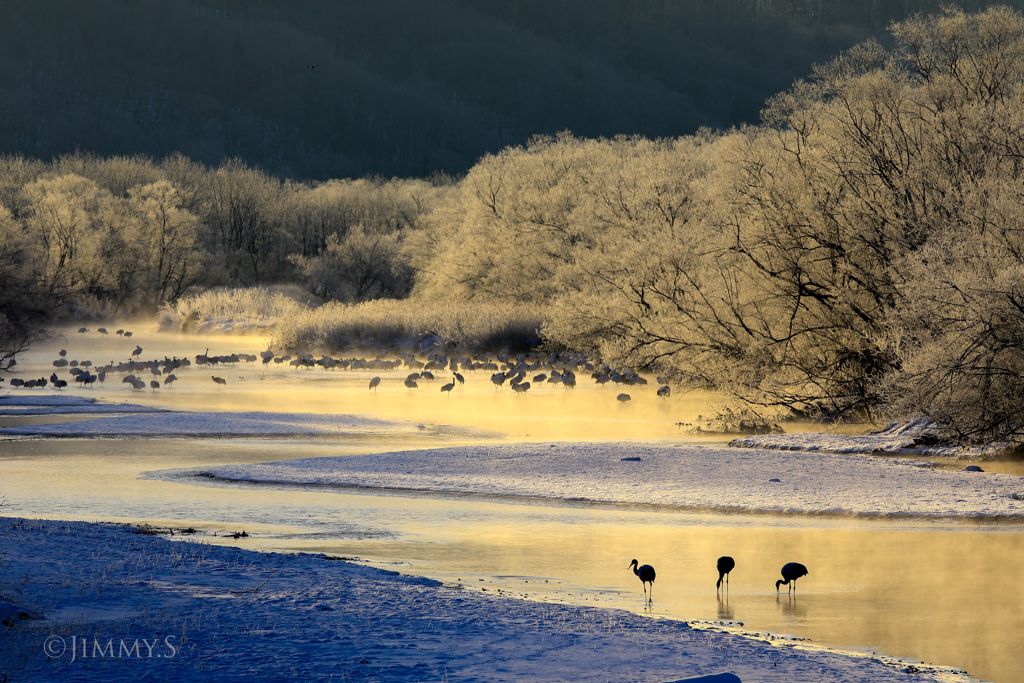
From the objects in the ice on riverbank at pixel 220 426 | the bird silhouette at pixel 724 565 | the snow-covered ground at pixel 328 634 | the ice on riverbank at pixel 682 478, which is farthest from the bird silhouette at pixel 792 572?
the ice on riverbank at pixel 220 426

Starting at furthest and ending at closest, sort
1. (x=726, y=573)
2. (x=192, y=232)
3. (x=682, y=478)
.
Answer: (x=192, y=232), (x=682, y=478), (x=726, y=573)

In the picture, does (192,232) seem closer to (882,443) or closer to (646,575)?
(882,443)

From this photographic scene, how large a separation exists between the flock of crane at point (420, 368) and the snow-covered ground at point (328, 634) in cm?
1746

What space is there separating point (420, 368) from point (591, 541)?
26.0 metres

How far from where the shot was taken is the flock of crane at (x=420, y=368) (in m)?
29.9

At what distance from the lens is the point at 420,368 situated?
37.2 meters

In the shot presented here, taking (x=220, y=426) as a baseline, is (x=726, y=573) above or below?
below

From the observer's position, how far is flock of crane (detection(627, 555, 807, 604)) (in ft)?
29.6

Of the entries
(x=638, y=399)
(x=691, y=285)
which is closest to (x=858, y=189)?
(x=691, y=285)

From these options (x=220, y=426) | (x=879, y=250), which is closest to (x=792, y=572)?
(x=879, y=250)

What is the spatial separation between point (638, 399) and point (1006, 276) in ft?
40.1

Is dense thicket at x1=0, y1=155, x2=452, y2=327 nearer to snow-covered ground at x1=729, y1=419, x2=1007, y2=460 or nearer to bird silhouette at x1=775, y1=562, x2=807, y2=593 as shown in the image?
Answer: snow-covered ground at x1=729, y1=419, x2=1007, y2=460

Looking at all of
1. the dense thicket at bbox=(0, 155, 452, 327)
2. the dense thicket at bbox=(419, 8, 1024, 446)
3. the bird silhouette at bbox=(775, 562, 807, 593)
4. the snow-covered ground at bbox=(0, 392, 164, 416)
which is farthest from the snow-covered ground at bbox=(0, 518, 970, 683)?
the dense thicket at bbox=(0, 155, 452, 327)

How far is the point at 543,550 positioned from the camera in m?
11.0
